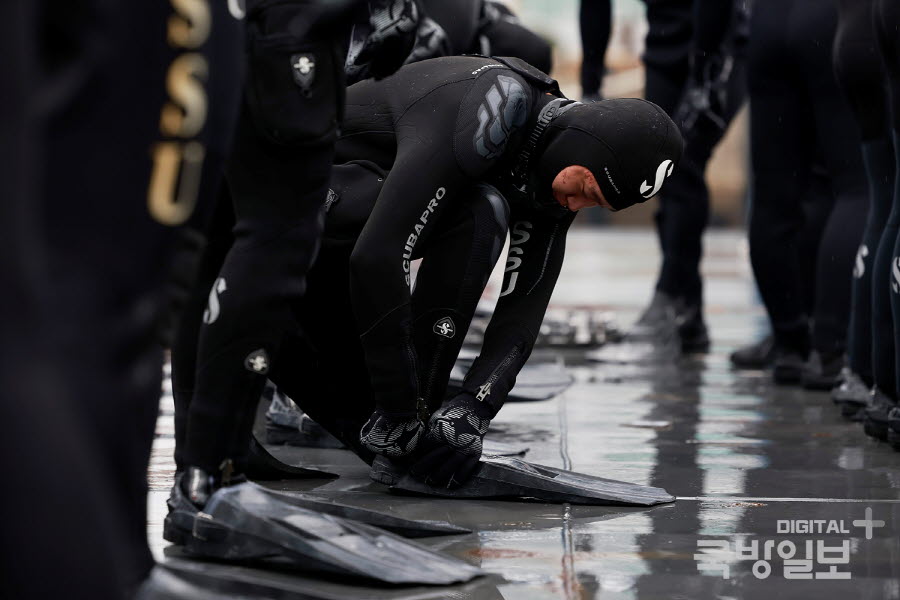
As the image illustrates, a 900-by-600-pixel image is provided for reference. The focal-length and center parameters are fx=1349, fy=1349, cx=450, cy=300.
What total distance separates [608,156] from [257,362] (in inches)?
45.2

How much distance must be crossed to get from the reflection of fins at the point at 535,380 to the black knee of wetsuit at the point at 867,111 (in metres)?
1.16

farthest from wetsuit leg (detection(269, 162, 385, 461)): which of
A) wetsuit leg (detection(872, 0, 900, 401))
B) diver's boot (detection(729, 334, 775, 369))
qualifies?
diver's boot (detection(729, 334, 775, 369))

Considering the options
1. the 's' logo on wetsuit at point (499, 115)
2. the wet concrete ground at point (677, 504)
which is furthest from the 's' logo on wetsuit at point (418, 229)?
the wet concrete ground at point (677, 504)

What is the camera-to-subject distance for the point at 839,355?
513 cm

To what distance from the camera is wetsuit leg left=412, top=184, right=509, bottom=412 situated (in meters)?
3.27

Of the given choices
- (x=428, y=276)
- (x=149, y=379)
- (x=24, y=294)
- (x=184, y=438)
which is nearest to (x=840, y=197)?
(x=428, y=276)

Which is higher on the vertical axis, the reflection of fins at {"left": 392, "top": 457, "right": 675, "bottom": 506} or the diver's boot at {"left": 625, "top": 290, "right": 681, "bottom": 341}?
the reflection of fins at {"left": 392, "top": 457, "right": 675, "bottom": 506}

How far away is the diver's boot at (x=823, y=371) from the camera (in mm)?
5090

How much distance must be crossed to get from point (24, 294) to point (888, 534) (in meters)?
2.10

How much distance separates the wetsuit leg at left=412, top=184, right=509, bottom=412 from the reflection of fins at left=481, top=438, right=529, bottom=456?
360 millimetres

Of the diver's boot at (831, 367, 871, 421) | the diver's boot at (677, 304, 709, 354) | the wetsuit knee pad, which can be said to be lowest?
the diver's boot at (677, 304, 709, 354)

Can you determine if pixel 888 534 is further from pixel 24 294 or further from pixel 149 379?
pixel 24 294

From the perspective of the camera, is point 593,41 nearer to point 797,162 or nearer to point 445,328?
point 797,162

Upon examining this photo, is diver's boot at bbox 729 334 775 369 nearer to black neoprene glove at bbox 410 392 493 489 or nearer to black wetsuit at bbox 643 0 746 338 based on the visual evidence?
black wetsuit at bbox 643 0 746 338
